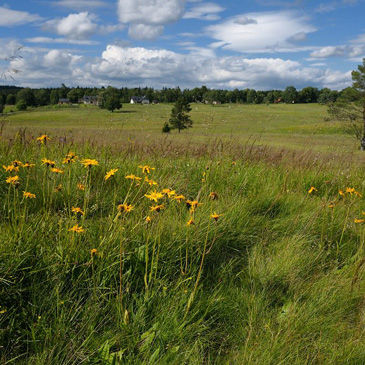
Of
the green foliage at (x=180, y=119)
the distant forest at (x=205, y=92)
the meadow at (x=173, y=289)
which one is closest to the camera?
the meadow at (x=173, y=289)

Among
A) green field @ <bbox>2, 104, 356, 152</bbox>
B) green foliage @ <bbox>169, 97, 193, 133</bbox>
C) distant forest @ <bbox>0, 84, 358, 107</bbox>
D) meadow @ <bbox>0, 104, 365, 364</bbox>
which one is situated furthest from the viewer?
distant forest @ <bbox>0, 84, 358, 107</bbox>

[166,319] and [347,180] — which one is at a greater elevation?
[347,180]

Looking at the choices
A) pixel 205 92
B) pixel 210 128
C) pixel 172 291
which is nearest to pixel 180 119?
pixel 205 92

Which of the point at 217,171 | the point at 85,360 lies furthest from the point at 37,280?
the point at 217,171

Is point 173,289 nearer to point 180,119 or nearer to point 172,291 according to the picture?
point 172,291

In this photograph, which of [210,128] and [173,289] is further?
[210,128]

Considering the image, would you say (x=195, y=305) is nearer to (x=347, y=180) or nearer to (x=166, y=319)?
(x=166, y=319)

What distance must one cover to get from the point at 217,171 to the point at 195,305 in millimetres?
2557

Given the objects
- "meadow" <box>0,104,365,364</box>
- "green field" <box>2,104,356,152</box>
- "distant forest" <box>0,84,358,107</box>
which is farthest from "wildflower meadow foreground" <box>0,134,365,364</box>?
"distant forest" <box>0,84,358,107</box>

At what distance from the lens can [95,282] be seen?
2092mm

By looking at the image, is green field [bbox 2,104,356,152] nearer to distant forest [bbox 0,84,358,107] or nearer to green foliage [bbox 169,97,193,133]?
green foliage [bbox 169,97,193,133]

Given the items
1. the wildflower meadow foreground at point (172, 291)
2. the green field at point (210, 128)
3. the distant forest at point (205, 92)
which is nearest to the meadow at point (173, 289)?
the wildflower meadow foreground at point (172, 291)

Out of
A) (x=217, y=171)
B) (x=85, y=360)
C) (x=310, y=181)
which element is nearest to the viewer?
(x=85, y=360)

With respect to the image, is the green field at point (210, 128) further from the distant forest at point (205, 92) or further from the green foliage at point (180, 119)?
the distant forest at point (205, 92)
